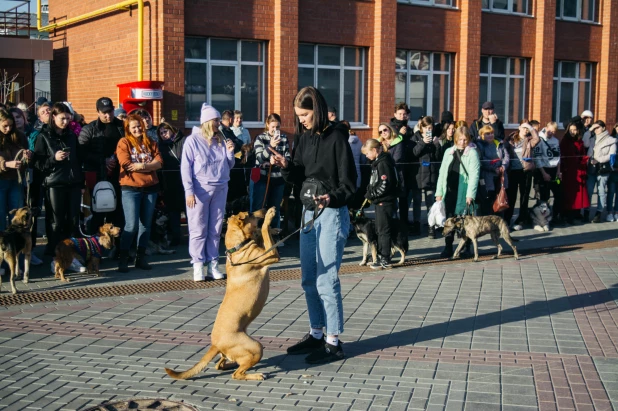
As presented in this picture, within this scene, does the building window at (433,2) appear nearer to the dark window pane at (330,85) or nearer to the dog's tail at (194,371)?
the dark window pane at (330,85)

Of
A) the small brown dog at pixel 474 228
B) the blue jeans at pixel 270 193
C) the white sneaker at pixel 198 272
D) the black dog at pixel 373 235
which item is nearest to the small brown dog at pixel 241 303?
the white sneaker at pixel 198 272

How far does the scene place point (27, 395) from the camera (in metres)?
5.95

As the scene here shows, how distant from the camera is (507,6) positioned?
25203 millimetres

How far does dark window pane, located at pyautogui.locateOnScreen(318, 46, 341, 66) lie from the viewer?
21.1 metres

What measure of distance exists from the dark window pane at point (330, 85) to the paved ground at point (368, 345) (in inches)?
436

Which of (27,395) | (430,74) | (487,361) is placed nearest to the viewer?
(27,395)

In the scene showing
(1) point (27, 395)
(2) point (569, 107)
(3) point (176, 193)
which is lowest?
(1) point (27, 395)

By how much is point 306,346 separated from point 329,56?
49.8 feet

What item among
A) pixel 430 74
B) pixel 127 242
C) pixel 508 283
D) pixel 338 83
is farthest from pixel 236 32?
pixel 508 283

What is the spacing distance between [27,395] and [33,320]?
234 centimetres

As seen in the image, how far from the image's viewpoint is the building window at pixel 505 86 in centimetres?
2508

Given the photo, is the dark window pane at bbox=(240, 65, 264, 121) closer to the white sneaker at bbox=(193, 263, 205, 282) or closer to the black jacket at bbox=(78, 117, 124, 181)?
the black jacket at bbox=(78, 117, 124, 181)

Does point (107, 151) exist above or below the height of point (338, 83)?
below

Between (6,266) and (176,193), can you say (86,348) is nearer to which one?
(6,266)
